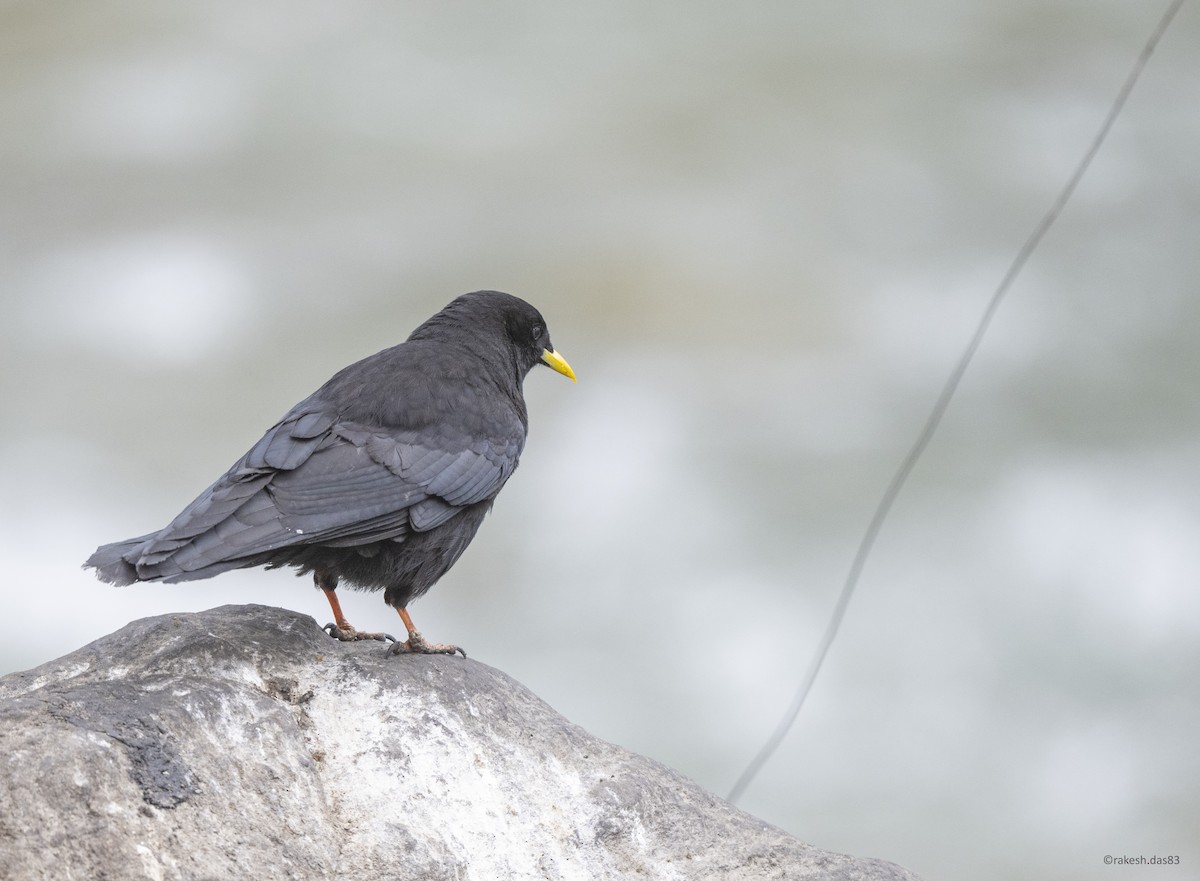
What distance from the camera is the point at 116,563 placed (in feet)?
13.4

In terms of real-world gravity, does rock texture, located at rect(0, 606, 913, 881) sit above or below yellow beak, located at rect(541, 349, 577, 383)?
below

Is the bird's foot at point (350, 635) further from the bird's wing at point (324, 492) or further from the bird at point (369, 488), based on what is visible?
the bird's wing at point (324, 492)

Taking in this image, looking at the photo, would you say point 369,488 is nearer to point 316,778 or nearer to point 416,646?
point 416,646

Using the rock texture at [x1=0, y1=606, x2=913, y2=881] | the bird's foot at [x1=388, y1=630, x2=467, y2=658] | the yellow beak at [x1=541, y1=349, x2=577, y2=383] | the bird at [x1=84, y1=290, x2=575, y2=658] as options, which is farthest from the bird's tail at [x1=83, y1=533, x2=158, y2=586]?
the yellow beak at [x1=541, y1=349, x2=577, y2=383]

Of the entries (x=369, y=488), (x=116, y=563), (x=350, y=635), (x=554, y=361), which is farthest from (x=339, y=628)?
(x=554, y=361)

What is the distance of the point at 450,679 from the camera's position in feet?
14.6

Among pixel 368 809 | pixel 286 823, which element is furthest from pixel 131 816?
pixel 368 809

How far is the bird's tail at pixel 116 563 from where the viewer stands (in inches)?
159

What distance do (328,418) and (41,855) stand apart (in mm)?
2122

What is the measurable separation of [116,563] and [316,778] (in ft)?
3.02

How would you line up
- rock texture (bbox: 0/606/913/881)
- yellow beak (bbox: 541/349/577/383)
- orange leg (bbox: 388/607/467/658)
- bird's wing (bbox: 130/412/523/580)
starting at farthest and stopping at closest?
1. yellow beak (bbox: 541/349/577/383)
2. orange leg (bbox: 388/607/467/658)
3. bird's wing (bbox: 130/412/523/580)
4. rock texture (bbox: 0/606/913/881)

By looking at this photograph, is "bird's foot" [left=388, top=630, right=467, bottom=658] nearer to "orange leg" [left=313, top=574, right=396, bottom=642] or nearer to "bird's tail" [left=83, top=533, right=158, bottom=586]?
"orange leg" [left=313, top=574, right=396, bottom=642]

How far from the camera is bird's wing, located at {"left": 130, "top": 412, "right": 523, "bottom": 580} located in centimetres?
421

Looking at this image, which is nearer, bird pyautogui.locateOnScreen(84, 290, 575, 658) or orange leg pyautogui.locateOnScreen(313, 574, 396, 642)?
bird pyautogui.locateOnScreen(84, 290, 575, 658)
